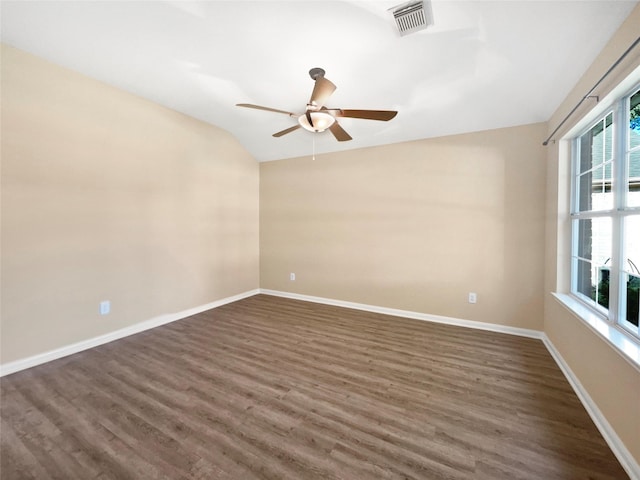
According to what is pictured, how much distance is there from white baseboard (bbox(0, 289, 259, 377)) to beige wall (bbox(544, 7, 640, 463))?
4.20 meters

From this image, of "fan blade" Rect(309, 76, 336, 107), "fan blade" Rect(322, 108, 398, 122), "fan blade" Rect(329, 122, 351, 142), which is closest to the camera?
"fan blade" Rect(309, 76, 336, 107)

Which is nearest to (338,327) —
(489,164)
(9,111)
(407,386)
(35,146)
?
(407,386)

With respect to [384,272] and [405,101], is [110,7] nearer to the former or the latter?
[405,101]

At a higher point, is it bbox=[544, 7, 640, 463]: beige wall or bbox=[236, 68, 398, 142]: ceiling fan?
bbox=[236, 68, 398, 142]: ceiling fan

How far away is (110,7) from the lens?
1908 mm

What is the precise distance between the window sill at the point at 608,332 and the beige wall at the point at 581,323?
0.18 feet

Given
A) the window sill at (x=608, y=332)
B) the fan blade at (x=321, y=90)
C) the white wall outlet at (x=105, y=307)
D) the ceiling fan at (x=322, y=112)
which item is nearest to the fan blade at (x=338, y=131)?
the ceiling fan at (x=322, y=112)

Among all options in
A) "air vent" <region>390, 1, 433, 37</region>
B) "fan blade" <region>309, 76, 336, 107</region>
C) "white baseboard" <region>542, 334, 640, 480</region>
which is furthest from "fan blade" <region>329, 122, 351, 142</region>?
"white baseboard" <region>542, 334, 640, 480</region>

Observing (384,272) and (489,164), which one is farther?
(384,272)

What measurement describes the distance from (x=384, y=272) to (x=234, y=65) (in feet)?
10.2

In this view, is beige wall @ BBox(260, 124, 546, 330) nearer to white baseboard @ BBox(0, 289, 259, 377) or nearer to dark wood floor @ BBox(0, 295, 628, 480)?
dark wood floor @ BBox(0, 295, 628, 480)

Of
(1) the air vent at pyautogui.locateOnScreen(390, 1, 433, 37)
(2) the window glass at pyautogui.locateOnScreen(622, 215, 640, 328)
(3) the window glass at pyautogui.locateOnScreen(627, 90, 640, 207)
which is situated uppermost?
(1) the air vent at pyautogui.locateOnScreen(390, 1, 433, 37)

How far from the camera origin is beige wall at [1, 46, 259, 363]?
7.56ft

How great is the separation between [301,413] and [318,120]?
2.29 m
